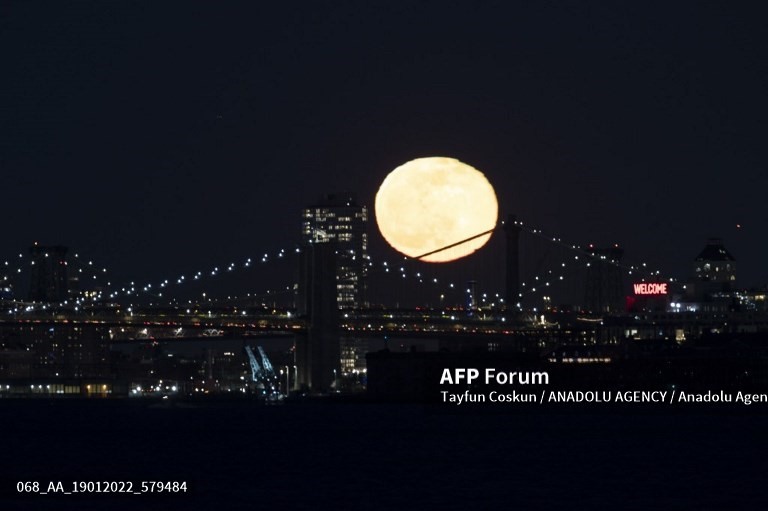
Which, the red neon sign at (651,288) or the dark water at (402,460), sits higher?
the red neon sign at (651,288)

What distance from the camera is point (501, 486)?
56.3m

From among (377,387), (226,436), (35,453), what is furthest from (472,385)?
(35,453)

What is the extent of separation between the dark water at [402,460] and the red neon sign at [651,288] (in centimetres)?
4528

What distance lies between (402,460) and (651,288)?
275 ft

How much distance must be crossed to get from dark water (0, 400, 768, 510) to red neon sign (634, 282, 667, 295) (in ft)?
149

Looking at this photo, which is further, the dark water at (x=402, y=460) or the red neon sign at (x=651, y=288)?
the red neon sign at (x=651, y=288)

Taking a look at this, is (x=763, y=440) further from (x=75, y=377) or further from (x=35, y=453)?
(x=75, y=377)

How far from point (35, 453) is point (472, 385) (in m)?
42.1

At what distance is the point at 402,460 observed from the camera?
6612cm

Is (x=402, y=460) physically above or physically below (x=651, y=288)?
below

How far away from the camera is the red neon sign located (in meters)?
147

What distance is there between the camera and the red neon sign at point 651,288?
147375mm

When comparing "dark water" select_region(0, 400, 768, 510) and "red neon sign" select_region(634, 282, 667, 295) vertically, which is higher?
"red neon sign" select_region(634, 282, 667, 295)

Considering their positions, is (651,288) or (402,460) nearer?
(402,460)
